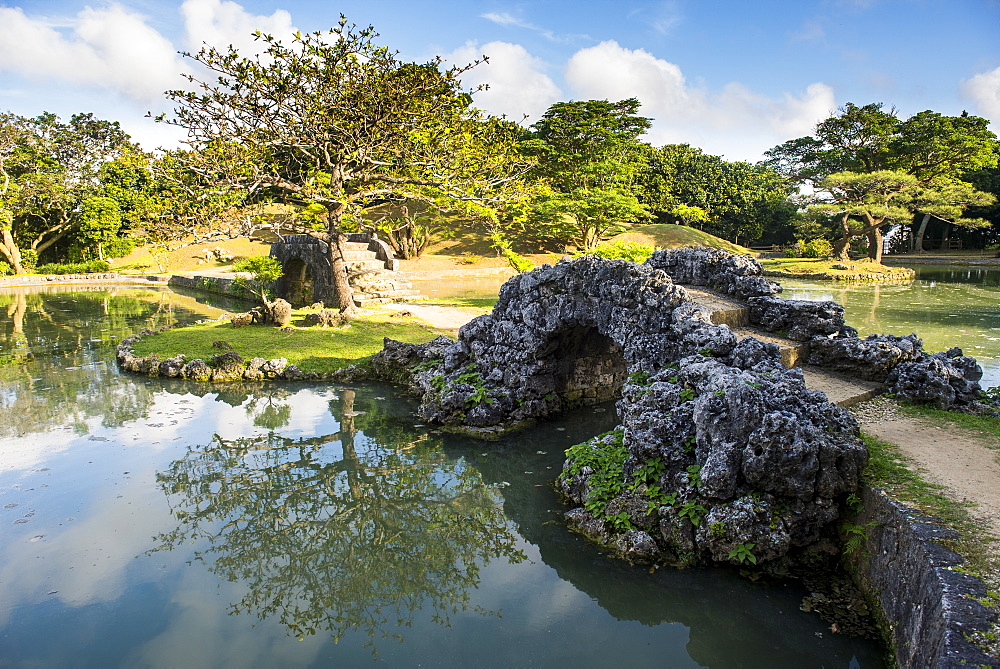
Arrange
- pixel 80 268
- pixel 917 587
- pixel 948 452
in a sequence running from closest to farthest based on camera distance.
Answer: pixel 917 587, pixel 948 452, pixel 80 268

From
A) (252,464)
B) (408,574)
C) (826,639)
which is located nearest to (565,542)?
(408,574)

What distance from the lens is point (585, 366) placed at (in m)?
10.9

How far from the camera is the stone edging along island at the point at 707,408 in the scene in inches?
195

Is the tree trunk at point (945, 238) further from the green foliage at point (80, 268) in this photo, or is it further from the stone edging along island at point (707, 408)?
the green foliage at point (80, 268)

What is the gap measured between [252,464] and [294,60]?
11.1m

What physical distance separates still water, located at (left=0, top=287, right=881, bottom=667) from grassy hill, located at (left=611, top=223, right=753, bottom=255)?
36693mm

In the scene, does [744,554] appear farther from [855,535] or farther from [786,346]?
[786,346]

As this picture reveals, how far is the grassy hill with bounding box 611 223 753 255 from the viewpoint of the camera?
1761 inches

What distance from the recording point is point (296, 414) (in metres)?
10.9

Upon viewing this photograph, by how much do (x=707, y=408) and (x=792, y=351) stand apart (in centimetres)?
356

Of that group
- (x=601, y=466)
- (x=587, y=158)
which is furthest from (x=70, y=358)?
(x=587, y=158)

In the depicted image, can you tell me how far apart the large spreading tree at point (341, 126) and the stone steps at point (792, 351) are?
9.30 m

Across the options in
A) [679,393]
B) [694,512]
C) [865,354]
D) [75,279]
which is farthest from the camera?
[75,279]

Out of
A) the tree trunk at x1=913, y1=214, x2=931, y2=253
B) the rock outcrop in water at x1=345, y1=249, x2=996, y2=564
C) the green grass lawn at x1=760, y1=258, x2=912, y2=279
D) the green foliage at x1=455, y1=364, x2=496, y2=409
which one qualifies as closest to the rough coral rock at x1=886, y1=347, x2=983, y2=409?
the rock outcrop in water at x1=345, y1=249, x2=996, y2=564
